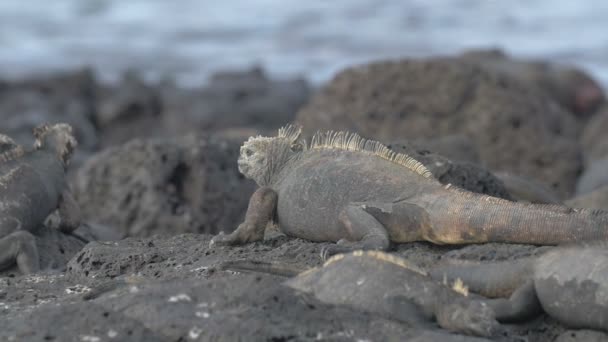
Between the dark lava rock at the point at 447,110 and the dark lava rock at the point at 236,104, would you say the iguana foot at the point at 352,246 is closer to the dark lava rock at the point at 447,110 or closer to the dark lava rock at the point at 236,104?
the dark lava rock at the point at 447,110

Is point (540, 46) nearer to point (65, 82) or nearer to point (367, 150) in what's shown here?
point (65, 82)

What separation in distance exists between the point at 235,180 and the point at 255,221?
399cm

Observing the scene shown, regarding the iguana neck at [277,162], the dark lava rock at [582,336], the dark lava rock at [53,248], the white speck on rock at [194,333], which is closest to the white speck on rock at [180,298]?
the white speck on rock at [194,333]

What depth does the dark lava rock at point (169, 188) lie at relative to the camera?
9.05 metres

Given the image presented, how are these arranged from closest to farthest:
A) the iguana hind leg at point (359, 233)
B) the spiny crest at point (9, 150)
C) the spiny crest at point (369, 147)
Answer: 1. the iguana hind leg at point (359, 233)
2. the spiny crest at point (369, 147)
3. the spiny crest at point (9, 150)

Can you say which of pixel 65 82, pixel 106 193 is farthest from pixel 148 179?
pixel 65 82

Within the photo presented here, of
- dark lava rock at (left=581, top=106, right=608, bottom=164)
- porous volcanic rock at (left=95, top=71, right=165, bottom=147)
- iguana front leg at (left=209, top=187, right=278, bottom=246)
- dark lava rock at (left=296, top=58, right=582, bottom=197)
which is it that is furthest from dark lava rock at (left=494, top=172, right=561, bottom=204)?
porous volcanic rock at (left=95, top=71, right=165, bottom=147)

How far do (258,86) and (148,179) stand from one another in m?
11.9

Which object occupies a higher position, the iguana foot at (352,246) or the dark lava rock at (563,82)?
the iguana foot at (352,246)

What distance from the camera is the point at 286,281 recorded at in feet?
14.0

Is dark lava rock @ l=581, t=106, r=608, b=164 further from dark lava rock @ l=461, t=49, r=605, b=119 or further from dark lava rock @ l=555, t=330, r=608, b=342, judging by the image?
dark lava rock @ l=555, t=330, r=608, b=342

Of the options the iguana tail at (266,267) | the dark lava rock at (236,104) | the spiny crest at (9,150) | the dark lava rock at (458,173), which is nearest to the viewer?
the iguana tail at (266,267)

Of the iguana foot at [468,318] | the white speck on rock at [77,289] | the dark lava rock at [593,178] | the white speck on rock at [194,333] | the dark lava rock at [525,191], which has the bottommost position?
the dark lava rock at [593,178]

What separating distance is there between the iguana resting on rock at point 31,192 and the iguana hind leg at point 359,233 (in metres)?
1.99
